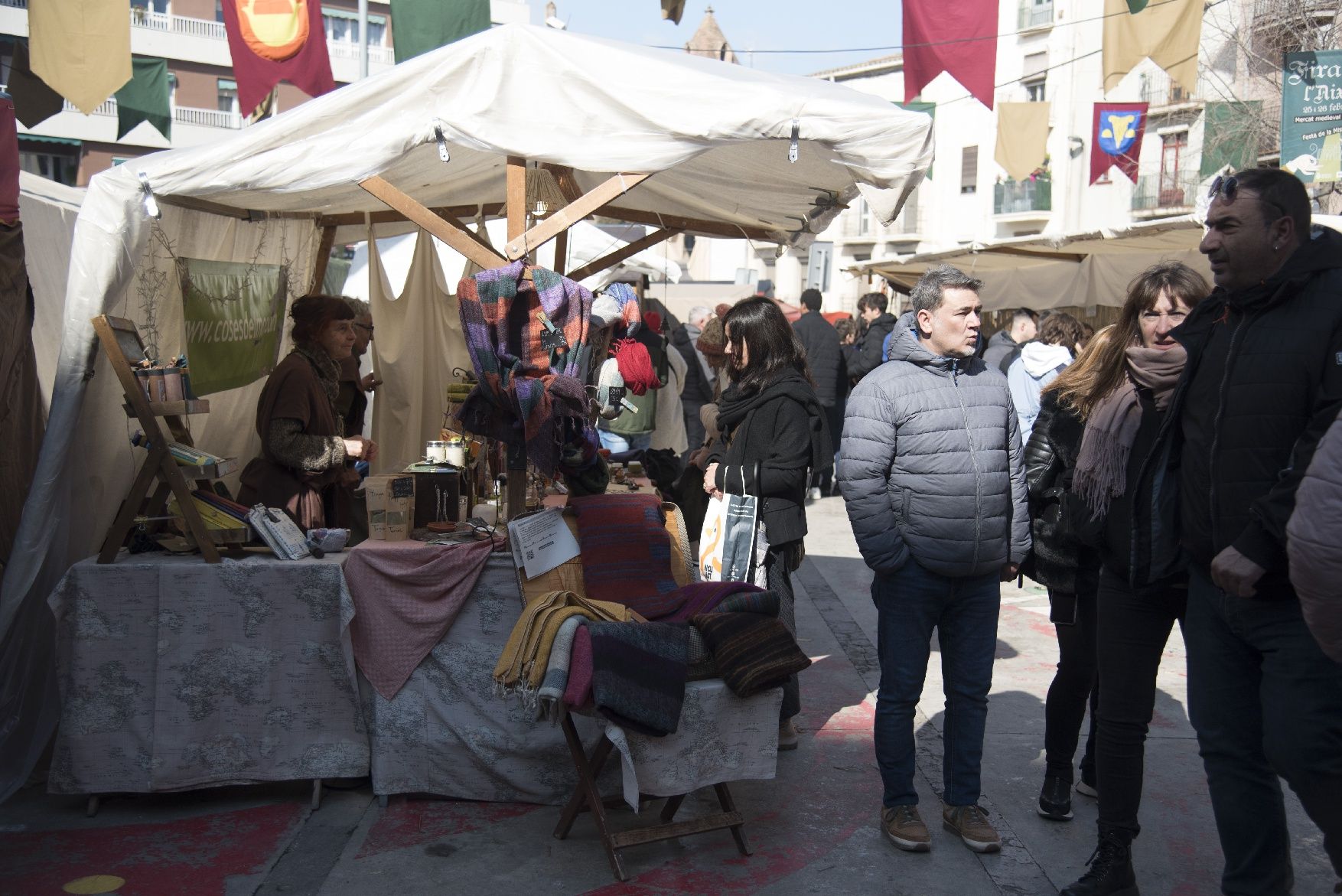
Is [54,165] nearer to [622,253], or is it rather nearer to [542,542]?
[622,253]

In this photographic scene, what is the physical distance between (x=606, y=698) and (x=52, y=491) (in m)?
2.28

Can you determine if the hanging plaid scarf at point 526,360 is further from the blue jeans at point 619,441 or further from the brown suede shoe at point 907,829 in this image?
the blue jeans at point 619,441

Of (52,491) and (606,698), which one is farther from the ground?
(52,491)

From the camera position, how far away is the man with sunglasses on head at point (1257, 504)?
8.27 feet

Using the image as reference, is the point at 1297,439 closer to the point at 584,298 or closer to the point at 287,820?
the point at 584,298

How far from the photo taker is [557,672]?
335 cm

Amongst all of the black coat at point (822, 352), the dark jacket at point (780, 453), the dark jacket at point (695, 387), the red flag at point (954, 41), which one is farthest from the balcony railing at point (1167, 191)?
the dark jacket at point (780, 453)

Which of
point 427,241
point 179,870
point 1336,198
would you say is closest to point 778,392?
point 179,870

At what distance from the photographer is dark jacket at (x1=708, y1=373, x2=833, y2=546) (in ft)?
14.4

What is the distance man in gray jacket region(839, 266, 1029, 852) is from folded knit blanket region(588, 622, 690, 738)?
729 millimetres

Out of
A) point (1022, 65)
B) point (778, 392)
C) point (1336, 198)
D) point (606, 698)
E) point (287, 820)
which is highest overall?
point (1022, 65)

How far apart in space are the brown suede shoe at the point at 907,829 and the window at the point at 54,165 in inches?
1632

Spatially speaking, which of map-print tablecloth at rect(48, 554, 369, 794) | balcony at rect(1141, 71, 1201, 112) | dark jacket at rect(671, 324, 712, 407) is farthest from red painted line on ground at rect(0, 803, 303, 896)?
balcony at rect(1141, 71, 1201, 112)

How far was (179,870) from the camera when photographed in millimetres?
3607
